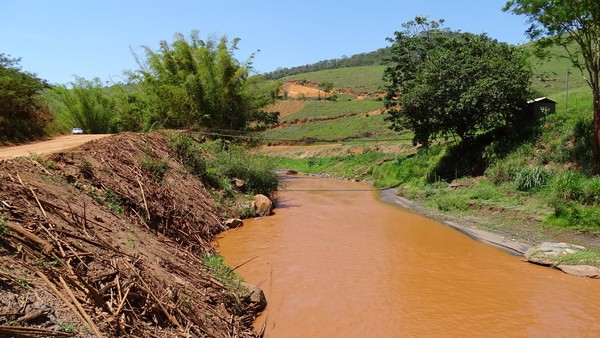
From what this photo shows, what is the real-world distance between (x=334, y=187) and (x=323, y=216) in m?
11.3

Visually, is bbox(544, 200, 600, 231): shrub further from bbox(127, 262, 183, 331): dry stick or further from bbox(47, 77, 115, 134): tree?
bbox(47, 77, 115, 134): tree

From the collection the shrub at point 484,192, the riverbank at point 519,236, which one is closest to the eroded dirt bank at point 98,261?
the riverbank at point 519,236

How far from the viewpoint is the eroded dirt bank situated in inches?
175

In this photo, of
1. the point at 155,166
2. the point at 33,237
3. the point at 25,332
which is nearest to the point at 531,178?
the point at 155,166

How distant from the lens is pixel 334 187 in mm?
28906

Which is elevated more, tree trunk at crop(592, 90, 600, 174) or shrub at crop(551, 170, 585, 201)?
tree trunk at crop(592, 90, 600, 174)

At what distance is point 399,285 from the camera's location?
9.55 meters

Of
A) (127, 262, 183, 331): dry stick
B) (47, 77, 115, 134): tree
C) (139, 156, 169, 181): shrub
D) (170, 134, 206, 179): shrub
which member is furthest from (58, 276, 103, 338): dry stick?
(47, 77, 115, 134): tree

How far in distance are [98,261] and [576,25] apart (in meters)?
16.2

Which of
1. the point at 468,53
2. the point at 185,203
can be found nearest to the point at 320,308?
the point at 185,203

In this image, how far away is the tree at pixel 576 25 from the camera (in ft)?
46.2

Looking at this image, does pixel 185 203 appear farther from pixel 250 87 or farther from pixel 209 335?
pixel 250 87

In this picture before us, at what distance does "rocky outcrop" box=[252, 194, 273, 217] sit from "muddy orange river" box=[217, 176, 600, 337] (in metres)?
1.43

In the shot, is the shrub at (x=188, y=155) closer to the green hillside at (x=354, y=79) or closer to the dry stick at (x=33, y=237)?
the dry stick at (x=33, y=237)
